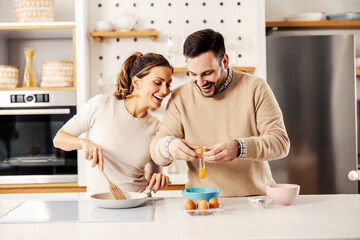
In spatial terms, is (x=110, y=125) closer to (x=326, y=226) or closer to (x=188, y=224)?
(x=188, y=224)

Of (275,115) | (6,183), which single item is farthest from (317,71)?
(6,183)

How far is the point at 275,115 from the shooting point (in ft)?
6.31

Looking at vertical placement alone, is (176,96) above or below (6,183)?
above

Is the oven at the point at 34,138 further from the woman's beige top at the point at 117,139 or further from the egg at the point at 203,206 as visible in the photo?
the egg at the point at 203,206

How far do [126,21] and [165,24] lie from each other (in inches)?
13.8

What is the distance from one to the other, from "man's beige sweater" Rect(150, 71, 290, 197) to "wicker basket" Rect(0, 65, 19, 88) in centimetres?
164

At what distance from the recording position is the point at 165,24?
356 cm

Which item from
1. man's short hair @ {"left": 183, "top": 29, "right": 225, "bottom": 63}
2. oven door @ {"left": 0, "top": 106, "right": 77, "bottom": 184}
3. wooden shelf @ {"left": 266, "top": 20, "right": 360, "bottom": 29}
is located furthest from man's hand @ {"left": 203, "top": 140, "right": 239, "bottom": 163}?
wooden shelf @ {"left": 266, "top": 20, "right": 360, "bottom": 29}

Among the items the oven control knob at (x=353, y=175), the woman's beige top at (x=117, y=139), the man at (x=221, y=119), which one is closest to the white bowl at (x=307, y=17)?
the oven control knob at (x=353, y=175)

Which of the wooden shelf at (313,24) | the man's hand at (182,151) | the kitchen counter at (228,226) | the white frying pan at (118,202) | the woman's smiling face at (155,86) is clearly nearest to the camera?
the kitchen counter at (228,226)

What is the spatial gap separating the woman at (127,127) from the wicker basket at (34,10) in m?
1.42

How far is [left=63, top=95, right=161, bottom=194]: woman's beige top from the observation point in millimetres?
2047

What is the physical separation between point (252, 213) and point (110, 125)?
86 cm

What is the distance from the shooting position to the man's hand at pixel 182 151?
1707mm
